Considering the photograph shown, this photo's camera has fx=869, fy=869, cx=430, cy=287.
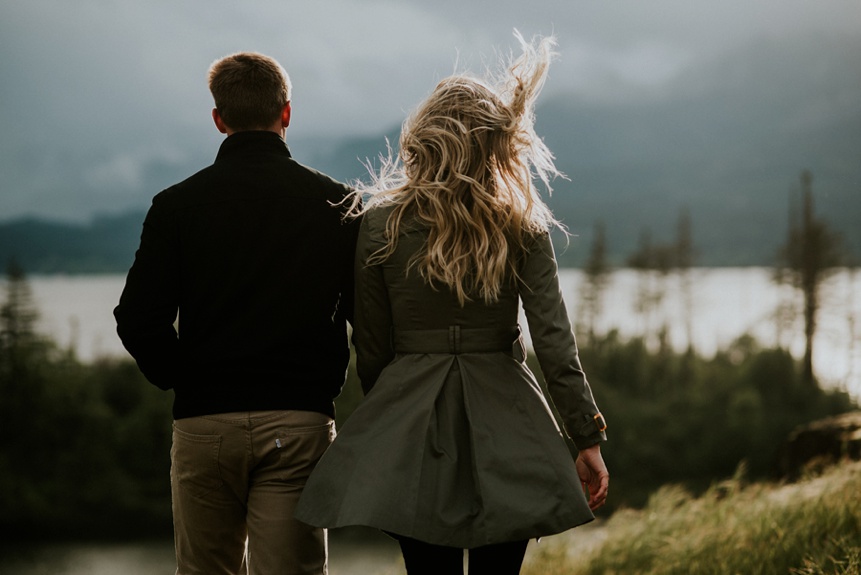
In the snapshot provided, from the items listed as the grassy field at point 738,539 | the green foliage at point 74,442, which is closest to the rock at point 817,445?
the grassy field at point 738,539

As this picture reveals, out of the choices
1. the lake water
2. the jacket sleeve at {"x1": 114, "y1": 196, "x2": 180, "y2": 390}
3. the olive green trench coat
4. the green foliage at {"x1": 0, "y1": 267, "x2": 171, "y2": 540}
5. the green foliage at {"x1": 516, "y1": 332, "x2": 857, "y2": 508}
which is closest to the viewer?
the olive green trench coat

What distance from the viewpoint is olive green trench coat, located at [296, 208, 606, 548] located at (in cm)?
242

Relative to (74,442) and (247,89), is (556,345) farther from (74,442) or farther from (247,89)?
(74,442)

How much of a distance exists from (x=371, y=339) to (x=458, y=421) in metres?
0.39

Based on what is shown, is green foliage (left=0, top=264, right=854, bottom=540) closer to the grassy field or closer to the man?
the grassy field

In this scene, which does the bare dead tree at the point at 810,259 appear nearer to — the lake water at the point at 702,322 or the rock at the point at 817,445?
the lake water at the point at 702,322

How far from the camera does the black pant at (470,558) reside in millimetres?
2492

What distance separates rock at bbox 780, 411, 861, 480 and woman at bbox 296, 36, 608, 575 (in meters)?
7.24

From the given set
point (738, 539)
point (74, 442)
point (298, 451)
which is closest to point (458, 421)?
point (298, 451)

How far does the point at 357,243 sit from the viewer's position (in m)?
2.68

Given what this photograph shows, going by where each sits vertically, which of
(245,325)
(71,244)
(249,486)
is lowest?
(249,486)

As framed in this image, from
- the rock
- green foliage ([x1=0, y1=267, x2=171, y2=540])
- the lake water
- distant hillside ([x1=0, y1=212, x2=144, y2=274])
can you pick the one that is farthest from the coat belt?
distant hillside ([x1=0, y1=212, x2=144, y2=274])

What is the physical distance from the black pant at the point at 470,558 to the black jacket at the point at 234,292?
55 centimetres

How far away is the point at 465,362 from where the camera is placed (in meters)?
2.55
